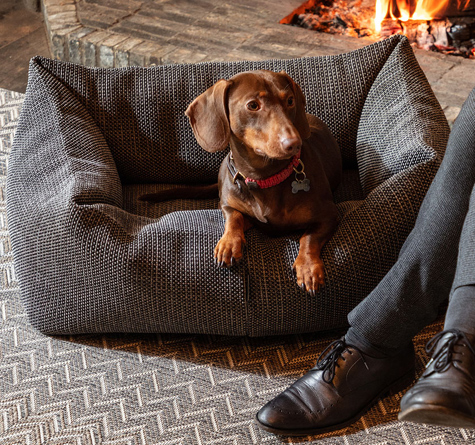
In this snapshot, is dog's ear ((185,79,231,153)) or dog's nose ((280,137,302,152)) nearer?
dog's nose ((280,137,302,152))

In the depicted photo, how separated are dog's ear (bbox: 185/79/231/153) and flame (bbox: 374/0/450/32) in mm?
1926

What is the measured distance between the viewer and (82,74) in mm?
2254

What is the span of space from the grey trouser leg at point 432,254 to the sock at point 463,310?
0.14 metres

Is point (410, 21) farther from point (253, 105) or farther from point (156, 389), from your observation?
point (156, 389)

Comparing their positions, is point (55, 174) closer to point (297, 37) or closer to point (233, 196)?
point (233, 196)

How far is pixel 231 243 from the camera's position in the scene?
5.53ft

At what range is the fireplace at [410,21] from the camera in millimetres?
3189

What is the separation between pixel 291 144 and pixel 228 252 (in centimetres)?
35

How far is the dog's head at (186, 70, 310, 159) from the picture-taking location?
5.19ft

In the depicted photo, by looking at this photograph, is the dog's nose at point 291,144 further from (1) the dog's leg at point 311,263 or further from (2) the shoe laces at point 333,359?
(2) the shoe laces at point 333,359

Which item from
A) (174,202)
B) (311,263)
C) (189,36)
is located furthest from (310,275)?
(189,36)

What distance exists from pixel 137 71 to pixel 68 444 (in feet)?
4.38

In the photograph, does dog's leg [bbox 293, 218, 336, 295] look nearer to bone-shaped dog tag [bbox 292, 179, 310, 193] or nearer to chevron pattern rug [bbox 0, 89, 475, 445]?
bone-shaped dog tag [bbox 292, 179, 310, 193]

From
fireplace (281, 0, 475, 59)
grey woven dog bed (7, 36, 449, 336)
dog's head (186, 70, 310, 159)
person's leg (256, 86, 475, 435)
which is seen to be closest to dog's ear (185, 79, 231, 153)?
dog's head (186, 70, 310, 159)
